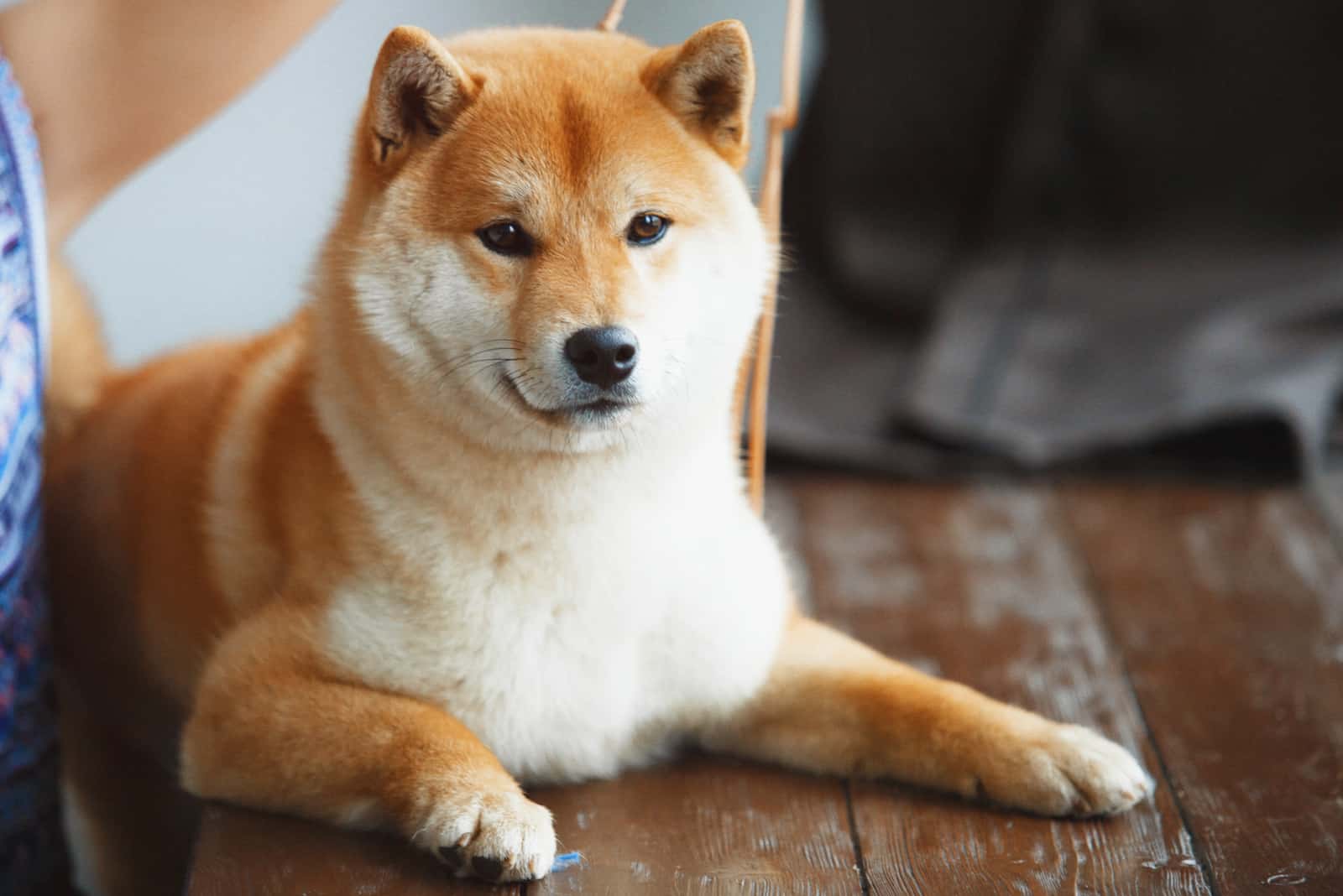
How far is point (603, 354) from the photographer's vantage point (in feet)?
4.06

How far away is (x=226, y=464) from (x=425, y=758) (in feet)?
1.50

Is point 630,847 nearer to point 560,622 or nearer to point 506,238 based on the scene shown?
point 560,622

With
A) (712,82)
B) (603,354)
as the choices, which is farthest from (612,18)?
(603,354)

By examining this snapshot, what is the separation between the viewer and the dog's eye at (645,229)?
4.32 ft

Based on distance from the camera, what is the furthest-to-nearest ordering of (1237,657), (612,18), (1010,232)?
(1010,232)
(1237,657)
(612,18)

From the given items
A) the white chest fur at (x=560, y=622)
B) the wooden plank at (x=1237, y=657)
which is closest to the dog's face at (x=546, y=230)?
the white chest fur at (x=560, y=622)

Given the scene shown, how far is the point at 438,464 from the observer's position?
4.45ft

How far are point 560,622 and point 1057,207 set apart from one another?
6.24ft

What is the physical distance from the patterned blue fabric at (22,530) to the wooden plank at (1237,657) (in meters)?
1.22

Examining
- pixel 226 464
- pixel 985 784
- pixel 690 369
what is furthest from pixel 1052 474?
pixel 226 464

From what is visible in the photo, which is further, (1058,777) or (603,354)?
(1058,777)

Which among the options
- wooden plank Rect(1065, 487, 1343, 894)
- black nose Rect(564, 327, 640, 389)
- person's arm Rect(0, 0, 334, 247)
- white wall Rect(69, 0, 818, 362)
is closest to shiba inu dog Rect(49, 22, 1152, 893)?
black nose Rect(564, 327, 640, 389)

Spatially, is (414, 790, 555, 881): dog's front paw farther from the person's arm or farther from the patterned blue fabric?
the person's arm

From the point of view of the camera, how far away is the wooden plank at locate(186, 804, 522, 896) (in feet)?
4.24
